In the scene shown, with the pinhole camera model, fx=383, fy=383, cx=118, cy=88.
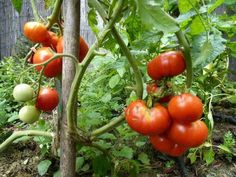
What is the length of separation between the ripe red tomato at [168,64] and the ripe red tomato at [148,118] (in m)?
0.06

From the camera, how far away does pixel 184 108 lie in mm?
625

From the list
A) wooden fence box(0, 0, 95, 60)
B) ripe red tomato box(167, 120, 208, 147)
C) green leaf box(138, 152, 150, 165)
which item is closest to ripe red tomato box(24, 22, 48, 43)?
ripe red tomato box(167, 120, 208, 147)

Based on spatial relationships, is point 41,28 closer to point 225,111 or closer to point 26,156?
point 26,156

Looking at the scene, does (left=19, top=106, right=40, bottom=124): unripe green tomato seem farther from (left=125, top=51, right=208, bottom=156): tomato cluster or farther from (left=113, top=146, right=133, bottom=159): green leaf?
(left=113, top=146, right=133, bottom=159): green leaf

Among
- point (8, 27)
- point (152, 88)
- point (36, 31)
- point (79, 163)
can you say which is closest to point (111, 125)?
point (152, 88)

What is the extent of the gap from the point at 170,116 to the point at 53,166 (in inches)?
30.0

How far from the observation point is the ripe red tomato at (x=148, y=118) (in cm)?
64

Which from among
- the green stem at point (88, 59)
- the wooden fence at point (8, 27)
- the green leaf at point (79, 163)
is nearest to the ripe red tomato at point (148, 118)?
the green stem at point (88, 59)

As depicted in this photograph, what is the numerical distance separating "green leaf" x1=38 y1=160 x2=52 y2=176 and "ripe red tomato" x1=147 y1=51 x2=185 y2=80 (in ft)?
2.17

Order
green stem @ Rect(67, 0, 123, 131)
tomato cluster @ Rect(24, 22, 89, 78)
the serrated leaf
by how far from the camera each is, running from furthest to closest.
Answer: the serrated leaf
tomato cluster @ Rect(24, 22, 89, 78)
green stem @ Rect(67, 0, 123, 131)

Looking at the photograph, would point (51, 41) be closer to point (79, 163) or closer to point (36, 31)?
point (36, 31)

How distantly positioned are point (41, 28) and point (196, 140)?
39cm

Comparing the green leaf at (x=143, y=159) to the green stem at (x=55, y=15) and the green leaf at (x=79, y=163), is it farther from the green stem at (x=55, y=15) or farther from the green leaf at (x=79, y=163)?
the green stem at (x=55, y=15)

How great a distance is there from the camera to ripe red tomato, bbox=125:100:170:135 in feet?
2.10
